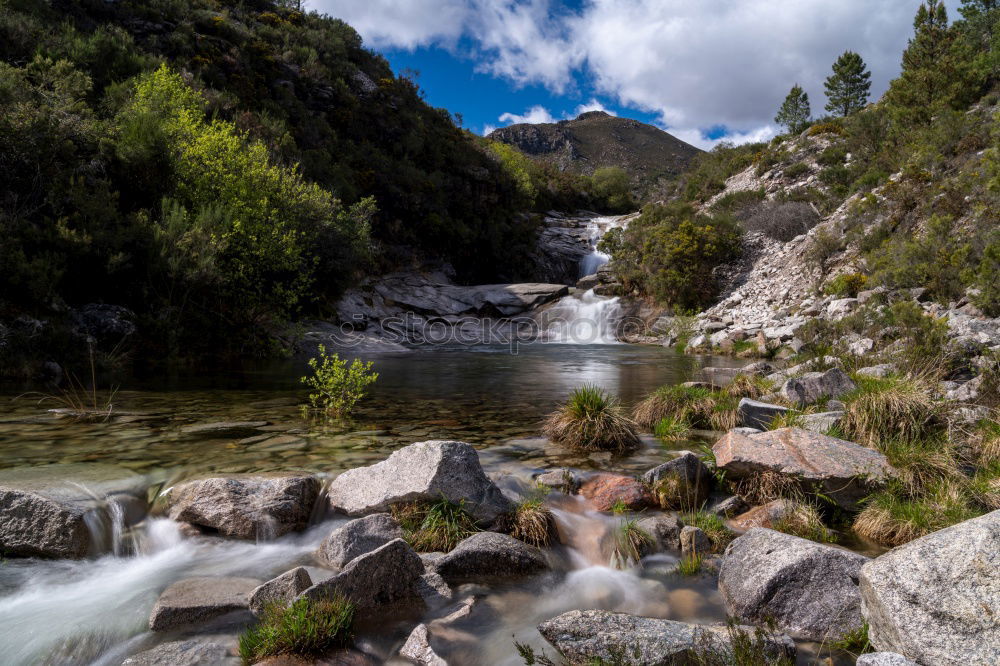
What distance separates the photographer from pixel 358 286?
31.1 metres

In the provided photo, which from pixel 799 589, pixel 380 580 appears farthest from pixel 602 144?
pixel 380 580

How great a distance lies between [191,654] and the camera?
3643mm

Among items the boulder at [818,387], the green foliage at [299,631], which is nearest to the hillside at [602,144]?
the boulder at [818,387]

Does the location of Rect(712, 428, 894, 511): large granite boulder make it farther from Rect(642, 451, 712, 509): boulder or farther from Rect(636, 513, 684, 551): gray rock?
Rect(636, 513, 684, 551): gray rock

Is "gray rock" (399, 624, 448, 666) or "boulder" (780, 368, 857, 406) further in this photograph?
"boulder" (780, 368, 857, 406)

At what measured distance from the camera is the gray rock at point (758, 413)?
321 inches

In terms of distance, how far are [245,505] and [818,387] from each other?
9141 millimetres

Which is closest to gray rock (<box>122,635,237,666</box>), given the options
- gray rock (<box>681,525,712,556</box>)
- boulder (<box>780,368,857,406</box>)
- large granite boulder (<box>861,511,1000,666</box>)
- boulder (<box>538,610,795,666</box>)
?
boulder (<box>538,610,795,666</box>)

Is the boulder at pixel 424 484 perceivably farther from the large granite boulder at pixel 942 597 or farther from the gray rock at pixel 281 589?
the large granite boulder at pixel 942 597

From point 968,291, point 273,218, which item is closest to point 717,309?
point 968,291

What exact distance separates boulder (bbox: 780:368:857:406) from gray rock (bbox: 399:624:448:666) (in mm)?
7673

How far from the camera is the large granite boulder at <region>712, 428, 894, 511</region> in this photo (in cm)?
573

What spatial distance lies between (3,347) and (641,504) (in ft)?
47.6

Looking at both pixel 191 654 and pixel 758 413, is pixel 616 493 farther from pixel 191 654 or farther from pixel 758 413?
pixel 191 654
